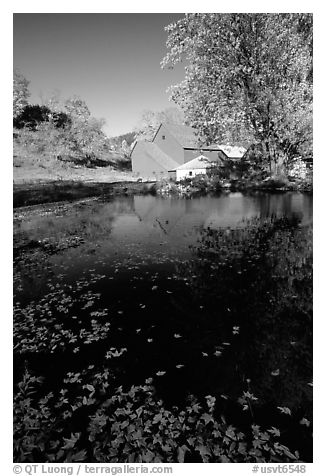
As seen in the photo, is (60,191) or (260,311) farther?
(60,191)

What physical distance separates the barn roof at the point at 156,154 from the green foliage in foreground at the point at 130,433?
47610mm

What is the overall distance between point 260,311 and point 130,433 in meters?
4.11

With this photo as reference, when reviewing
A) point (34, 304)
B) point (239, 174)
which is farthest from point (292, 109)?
point (34, 304)

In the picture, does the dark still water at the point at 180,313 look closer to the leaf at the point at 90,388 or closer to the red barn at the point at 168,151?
the leaf at the point at 90,388

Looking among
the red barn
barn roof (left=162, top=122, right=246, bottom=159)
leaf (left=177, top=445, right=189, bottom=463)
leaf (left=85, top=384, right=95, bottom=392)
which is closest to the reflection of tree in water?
leaf (left=177, top=445, right=189, bottom=463)

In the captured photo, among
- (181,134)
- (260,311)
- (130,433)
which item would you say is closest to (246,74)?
(260,311)

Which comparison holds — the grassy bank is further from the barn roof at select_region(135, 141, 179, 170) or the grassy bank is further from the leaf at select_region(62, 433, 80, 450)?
the leaf at select_region(62, 433, 80, 450)

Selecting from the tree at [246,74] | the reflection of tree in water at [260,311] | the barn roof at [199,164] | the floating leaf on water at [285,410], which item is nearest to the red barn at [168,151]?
the barn roof at [199,164]

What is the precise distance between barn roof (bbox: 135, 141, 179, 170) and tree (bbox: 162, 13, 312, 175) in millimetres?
27609

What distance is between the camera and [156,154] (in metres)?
51.6

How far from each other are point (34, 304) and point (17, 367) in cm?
235

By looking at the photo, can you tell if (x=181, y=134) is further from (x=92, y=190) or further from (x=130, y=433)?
(x=130, y=433)
